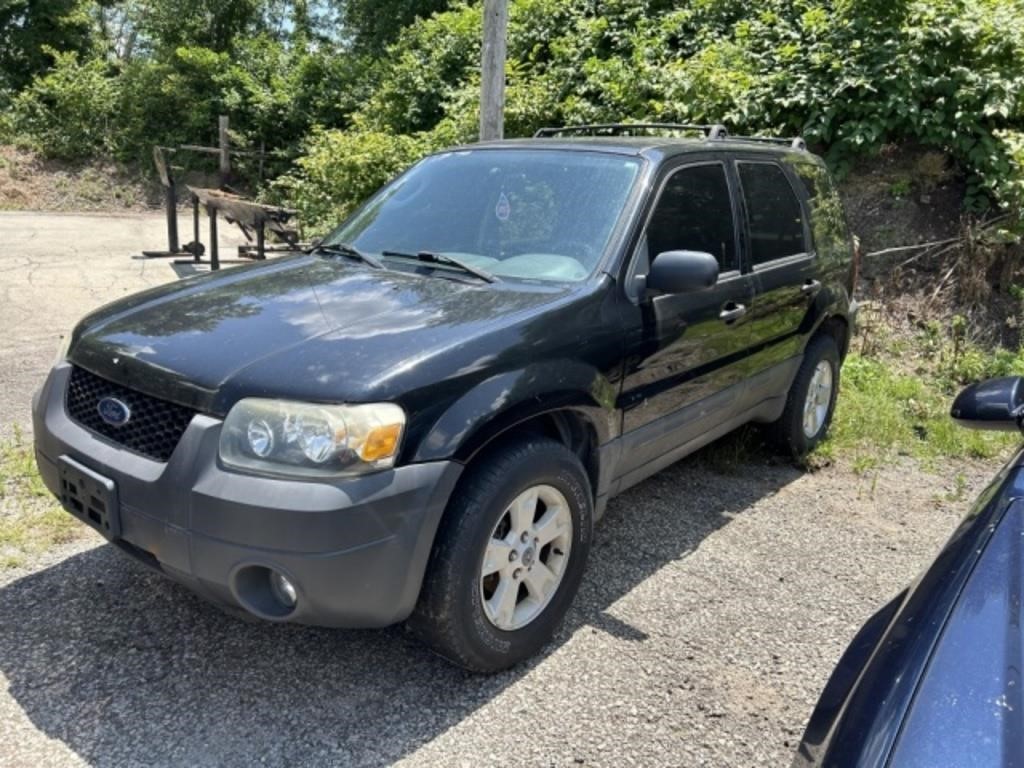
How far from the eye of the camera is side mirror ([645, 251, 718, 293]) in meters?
3.27

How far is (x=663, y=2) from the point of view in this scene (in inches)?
→ 484

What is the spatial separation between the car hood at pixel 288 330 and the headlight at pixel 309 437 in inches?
2.0

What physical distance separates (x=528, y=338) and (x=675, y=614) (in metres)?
1.36

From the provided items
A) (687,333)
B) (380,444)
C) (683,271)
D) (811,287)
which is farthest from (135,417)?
(811,287)

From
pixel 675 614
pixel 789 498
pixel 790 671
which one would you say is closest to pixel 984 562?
pixel 790 671

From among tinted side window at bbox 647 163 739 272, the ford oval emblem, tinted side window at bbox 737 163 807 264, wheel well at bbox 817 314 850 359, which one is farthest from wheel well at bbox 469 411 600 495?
wheel well at bbox 817 314 850 359

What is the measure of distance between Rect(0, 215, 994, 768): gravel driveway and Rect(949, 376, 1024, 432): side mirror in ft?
3.82

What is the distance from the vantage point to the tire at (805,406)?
16.4ft

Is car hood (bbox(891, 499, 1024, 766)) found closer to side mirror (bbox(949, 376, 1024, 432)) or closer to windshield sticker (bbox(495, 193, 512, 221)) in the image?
side mirror (bbox(949, 376, 1024, 432))

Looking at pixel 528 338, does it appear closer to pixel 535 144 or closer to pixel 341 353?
pixel 341 353

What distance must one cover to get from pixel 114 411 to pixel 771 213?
3360mm

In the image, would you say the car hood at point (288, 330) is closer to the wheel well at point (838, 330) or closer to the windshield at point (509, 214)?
the windshield at point (509, 214)

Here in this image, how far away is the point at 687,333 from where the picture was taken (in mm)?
3697

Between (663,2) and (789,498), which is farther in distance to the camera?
(663,2)
